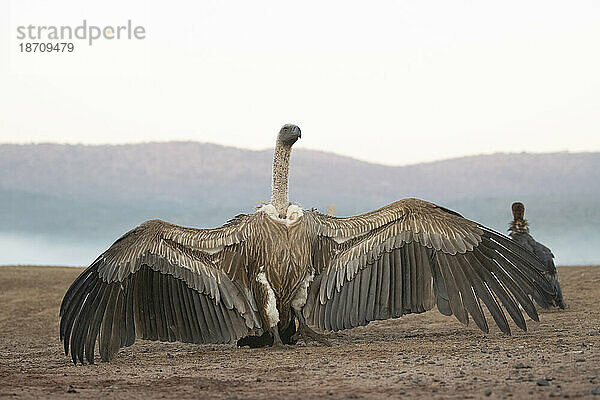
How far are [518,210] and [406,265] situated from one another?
17.9 ft

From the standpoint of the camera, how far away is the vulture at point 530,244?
1448 cm

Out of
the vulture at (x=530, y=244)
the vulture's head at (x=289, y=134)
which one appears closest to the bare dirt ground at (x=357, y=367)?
the vulture at (x=530, y=244)

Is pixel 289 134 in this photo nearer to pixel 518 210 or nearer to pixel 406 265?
pixel 406 265

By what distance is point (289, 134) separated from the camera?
36.9ft

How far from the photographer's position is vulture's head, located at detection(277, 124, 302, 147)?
11211mm

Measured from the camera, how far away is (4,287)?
2073 centimetres

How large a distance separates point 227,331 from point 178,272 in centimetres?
96

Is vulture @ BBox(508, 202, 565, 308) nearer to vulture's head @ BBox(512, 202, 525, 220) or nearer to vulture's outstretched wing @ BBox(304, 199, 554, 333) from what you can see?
vulture's head @ BBox(512, 202, 525, 220)

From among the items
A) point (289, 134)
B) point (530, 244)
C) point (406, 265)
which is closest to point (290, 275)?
point (406, 265)

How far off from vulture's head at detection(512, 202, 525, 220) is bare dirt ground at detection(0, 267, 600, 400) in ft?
7.21

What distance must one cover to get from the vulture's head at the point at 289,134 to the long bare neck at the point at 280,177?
91 millimetres

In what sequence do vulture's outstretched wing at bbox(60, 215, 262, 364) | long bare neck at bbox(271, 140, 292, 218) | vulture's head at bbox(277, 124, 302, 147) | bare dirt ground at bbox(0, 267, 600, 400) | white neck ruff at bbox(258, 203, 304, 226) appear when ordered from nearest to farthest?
1. bare dirt ground at bbox(0, 267, 600, 400)
2. vulture's outstretched wing at bbox(60, 215, 262, 364)
3. white neck ruff at bbox(258, 203, 304, 226)
4. long bare neck at bbox(271, 140, 292, 218)
5. vulture's head at bbox(277, 124, 302, 147)

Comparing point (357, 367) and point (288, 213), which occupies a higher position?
point (288, 213)

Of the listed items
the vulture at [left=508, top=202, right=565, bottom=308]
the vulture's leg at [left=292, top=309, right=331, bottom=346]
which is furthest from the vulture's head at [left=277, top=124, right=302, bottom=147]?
the vulture at [left=508, top=202, right=565, bottom=308]
